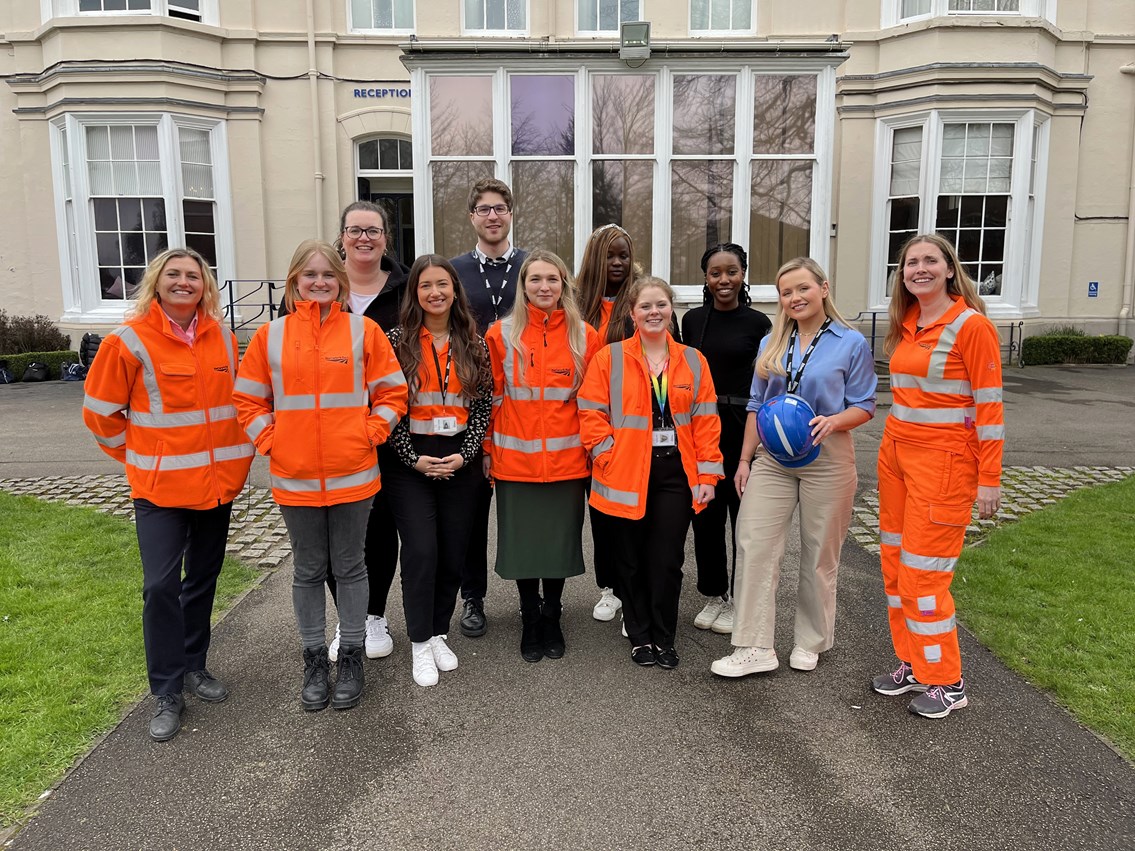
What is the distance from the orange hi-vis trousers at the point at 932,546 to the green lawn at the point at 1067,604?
623 mm

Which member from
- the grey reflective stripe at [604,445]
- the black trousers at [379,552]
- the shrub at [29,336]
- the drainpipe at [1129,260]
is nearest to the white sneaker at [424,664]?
the black trousers at [379,552]

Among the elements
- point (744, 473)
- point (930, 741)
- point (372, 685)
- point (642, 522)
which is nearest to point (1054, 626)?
point (930, 741)

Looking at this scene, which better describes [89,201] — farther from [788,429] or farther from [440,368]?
[788,429]

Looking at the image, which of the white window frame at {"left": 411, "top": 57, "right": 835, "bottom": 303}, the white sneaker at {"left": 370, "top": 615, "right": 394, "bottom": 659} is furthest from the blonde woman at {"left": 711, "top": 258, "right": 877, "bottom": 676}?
the white window frame at {"left": 411, "top": 57, "right": 835, "bottom": 303}

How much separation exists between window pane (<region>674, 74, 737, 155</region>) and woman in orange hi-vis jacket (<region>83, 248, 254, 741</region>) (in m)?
8.96

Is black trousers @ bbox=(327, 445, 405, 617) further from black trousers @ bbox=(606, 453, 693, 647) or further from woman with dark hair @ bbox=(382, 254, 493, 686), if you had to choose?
black trousers @ bbox=(606, 453, 693, 647)

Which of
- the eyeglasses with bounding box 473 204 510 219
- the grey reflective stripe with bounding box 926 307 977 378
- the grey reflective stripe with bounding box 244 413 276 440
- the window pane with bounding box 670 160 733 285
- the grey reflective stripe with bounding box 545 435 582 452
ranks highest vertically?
the window pane with bounding box 670 160 733 285

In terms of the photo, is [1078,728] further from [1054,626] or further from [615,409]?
[615,409]

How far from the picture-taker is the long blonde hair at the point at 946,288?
3379mm

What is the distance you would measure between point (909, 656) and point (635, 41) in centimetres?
916

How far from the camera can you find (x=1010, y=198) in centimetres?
1427

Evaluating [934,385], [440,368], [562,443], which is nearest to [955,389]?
[934,385]

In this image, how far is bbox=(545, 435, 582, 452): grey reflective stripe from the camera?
3826mm

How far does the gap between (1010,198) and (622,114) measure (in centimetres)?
781
